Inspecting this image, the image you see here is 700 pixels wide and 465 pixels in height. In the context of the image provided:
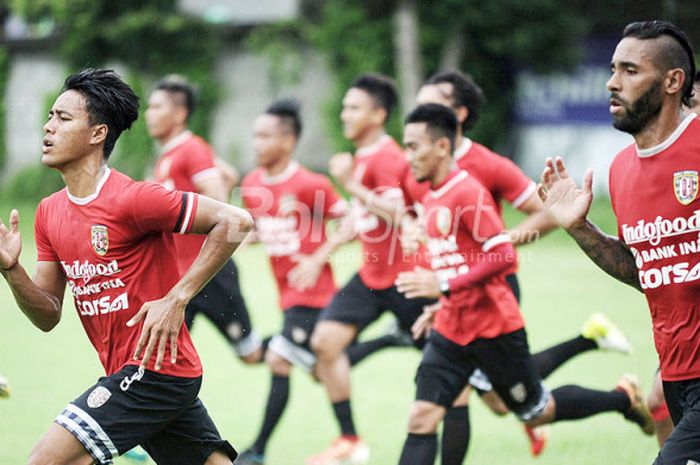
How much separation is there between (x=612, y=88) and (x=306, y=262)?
3.72m

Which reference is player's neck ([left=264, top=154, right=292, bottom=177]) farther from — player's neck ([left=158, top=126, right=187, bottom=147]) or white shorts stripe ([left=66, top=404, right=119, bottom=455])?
white shorts stripe ([left=66, top=404, right=119, bottom=455])

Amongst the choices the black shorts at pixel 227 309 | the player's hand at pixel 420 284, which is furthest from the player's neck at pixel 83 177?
the black shorts at pixel 227 309

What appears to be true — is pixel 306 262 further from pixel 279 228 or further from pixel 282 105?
pixel 282 105

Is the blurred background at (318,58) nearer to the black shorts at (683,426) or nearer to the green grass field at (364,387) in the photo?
the green grass field at (364,387)

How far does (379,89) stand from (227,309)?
1.94 meters

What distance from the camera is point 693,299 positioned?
427 centimetres

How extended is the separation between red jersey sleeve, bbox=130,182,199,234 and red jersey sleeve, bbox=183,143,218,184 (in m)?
3.74

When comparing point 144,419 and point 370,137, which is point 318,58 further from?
point 144,419

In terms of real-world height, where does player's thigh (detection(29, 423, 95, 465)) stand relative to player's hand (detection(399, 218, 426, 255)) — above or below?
below

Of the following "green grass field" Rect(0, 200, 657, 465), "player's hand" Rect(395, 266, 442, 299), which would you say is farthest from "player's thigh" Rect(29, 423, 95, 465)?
"green grass field" Rect(0, 200, 657, 465)

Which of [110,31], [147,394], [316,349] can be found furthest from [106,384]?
[110,31]

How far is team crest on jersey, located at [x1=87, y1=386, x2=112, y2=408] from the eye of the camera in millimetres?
4398

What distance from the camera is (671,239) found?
4305mm

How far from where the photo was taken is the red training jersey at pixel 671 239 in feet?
14.0
